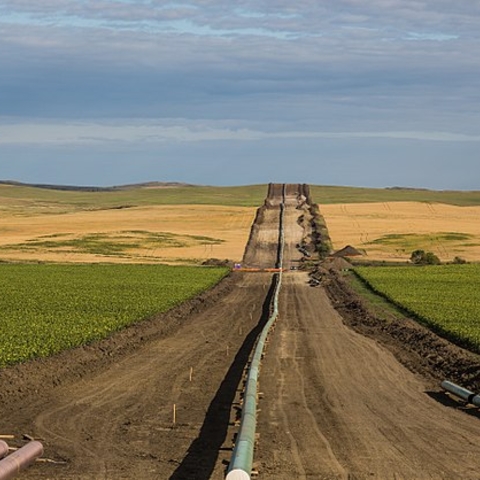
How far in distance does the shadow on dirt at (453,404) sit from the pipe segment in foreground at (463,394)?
154mm

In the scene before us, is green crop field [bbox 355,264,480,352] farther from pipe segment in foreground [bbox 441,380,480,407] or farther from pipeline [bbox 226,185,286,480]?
pipeline [bbox 226,185,286,480]

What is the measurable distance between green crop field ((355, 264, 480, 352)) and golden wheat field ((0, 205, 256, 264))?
74.3 feet

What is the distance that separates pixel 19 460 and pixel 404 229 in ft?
351

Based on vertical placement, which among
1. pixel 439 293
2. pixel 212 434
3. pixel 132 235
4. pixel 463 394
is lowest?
pixel 439 293

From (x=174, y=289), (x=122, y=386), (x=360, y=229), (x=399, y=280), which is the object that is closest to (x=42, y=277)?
(x=174, y=289)

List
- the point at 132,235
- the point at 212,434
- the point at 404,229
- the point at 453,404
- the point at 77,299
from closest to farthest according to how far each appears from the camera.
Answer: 1. the point at 212,434
2. the point at 453,404
3. the point at 77,299
4. the point at 132,235
5. the point at 404,229

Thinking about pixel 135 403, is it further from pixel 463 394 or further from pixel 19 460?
pixel 463 394

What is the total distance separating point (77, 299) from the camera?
52.1 metres

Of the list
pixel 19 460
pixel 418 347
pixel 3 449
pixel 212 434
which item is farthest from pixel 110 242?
pixel 19 460

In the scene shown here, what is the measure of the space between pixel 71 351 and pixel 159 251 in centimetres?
7055

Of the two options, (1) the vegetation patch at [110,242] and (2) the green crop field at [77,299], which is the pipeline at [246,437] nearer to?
(2) the green crop field at [77,299]

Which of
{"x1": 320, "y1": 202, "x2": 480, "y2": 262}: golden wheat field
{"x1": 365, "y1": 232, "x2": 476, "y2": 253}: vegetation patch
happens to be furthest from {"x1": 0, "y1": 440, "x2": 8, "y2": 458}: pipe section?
{"x1": 365, "y1": 232, "x2": 476, "y2": 253}: vegetation patch

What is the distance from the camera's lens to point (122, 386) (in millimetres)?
25922

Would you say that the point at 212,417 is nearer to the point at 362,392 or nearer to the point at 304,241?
the point at 362,392
